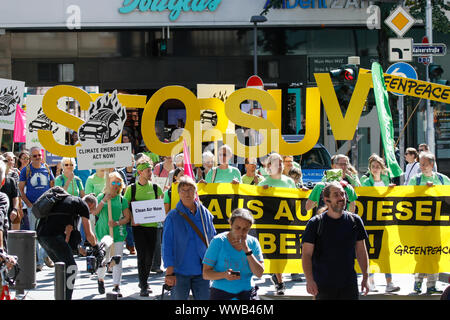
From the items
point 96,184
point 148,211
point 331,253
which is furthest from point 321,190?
point 96,184

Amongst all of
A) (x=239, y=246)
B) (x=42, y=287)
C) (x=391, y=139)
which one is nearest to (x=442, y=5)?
(x=391, y=139)

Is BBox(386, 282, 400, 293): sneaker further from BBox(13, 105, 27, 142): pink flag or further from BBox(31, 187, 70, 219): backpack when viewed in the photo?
BBox(13, 105, 27, 142): pink flag

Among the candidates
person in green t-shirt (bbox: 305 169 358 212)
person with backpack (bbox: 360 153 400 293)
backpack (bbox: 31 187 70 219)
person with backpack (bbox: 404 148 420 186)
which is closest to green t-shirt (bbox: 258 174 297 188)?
person in green t-shirt (bbox: 305 169 358 212)

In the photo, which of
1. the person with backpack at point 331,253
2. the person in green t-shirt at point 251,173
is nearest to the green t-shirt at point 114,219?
the person in green t-shirt at point 251,173

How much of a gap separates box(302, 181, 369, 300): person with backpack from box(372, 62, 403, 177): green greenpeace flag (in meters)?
3.51

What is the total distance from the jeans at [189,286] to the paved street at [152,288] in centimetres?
212

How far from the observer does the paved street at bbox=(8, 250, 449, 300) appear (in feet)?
34.0

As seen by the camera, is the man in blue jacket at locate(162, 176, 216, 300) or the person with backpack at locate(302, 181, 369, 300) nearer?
the person with backpack at locate(302, 181, 369, 300)

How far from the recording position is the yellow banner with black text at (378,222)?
34.6ft

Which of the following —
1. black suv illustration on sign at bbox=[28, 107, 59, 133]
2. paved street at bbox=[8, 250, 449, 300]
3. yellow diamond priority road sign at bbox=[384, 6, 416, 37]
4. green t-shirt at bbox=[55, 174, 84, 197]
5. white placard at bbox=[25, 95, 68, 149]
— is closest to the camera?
paved street at bbox=[8, 250, 449, 300]

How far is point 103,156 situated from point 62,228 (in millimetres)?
1693
